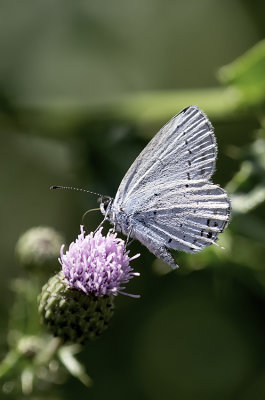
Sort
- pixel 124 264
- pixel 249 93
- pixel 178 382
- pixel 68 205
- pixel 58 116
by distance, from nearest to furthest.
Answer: pixel 124 264 → pixel 249 93 → pixel 58 116 → pixel 178 382 → pixel 68 205

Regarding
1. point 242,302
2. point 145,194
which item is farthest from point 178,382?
point 145,194

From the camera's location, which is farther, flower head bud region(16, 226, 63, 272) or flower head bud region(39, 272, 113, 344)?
flower head bud region(16, 226, 63, 272)

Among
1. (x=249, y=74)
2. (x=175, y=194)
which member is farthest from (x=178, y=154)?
(x=249, y=74)

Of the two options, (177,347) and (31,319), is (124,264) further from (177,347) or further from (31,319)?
(177,347)

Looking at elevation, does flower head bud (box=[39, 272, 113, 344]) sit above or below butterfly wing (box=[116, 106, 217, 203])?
below

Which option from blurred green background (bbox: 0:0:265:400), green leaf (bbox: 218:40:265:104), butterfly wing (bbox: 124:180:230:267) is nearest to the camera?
butterfly wing (bbox: 124:180:230:267)

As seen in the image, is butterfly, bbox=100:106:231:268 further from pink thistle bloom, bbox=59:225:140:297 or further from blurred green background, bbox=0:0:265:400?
blurred green background, bbox=0:0:265:400

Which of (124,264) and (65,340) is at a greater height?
(124,264)

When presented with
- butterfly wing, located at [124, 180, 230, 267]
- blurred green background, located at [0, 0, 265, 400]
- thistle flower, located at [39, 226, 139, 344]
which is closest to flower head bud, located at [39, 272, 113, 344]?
thistle flower, located at [39, 226, 139, 344]

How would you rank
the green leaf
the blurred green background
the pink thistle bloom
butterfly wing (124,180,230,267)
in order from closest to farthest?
the pink thistle bloom, butterfly wing (124,180,230,267), the green leaf, the blurred green background
